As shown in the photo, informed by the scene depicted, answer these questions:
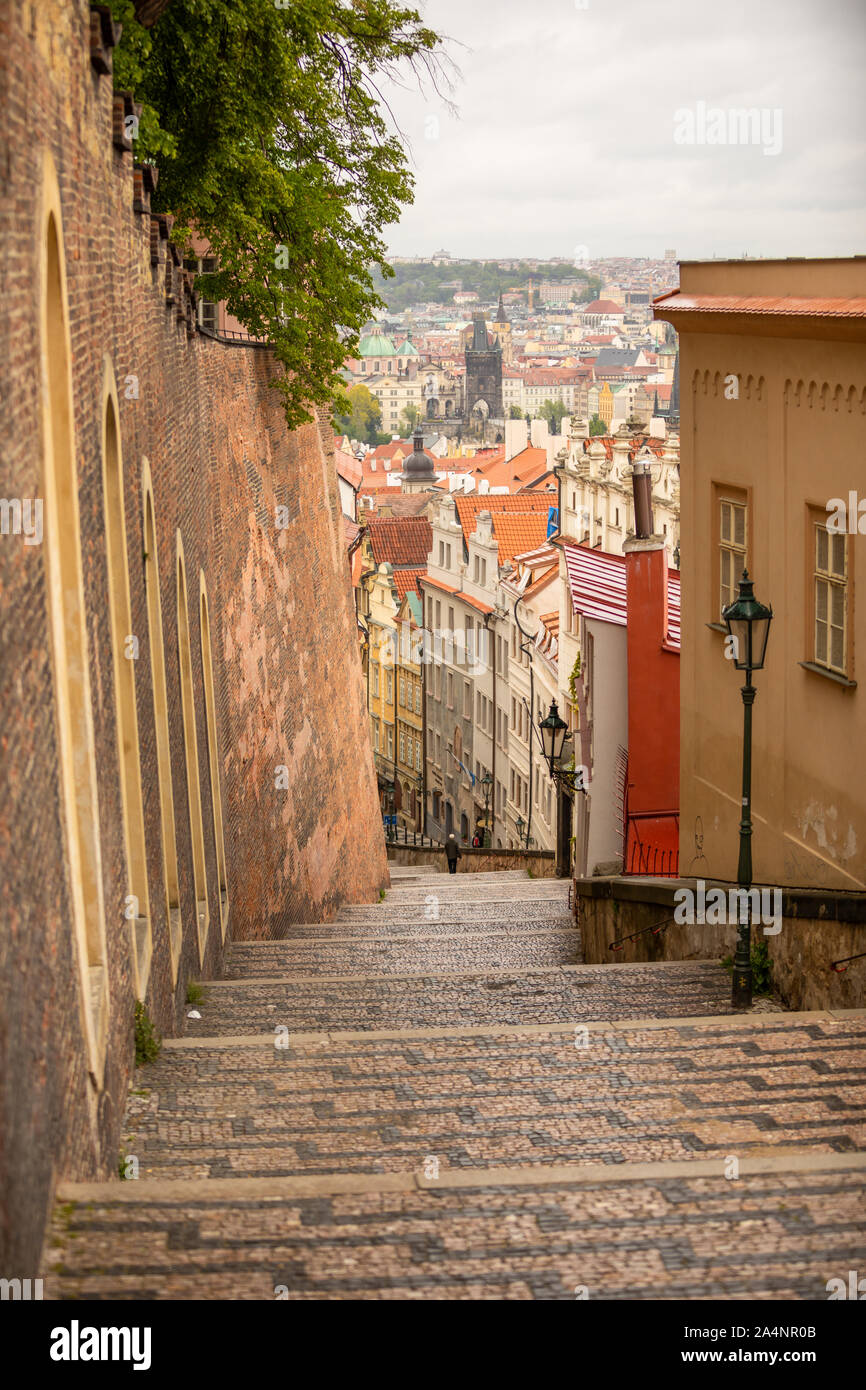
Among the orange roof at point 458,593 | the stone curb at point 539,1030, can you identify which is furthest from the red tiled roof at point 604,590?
the orange roof at point 458,593

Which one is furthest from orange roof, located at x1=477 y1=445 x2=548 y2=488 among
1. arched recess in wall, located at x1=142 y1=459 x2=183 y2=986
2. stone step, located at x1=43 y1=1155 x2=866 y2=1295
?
stone step, located at x1=43 y1=1155 x2=866 y2=1295

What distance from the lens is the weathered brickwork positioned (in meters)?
4.97

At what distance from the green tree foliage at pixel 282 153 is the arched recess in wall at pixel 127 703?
17.3 ft

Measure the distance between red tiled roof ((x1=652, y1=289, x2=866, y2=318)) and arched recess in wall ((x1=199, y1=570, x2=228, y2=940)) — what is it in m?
4.53

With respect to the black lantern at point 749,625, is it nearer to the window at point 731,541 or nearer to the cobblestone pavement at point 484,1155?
the cobblestone pavement at point 484,1155

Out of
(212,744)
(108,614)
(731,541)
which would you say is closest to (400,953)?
(212,744)

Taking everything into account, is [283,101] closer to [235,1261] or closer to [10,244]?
[10,244]

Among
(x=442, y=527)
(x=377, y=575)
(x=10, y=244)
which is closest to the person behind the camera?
(x=10, y=244)

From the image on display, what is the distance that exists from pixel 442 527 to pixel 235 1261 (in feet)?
180

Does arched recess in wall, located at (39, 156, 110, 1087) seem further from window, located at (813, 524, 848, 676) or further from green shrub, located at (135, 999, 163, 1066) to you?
window, located at (813, 524, 848, 676)

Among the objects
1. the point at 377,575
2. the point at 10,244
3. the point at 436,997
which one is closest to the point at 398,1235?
the point at 10,244

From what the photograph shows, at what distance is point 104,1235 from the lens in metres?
5.27

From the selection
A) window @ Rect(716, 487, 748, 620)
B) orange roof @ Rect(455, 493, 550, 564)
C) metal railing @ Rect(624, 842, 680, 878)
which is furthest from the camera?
orange roof @ Rect(455, 493, 550, 564)

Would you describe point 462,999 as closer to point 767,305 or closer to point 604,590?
point 767,305
